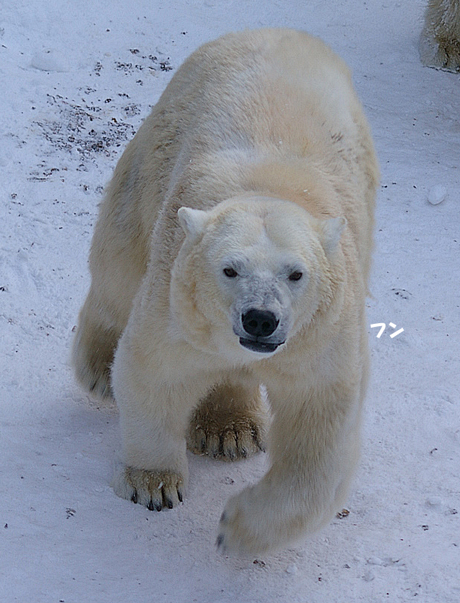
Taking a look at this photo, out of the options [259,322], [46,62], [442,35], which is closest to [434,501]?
[259,322]

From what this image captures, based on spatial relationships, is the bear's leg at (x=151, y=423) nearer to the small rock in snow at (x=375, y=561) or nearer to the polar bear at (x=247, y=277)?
the polar bear at (x=247, y=277)

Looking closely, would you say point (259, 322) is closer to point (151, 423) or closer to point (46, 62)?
point (151, 423)

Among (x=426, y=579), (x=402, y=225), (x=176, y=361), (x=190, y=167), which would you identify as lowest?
(x=402, y=225)

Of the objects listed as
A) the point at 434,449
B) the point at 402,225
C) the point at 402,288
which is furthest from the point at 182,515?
the point at 402,225

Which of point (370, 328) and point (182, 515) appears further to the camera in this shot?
point (370, 328)

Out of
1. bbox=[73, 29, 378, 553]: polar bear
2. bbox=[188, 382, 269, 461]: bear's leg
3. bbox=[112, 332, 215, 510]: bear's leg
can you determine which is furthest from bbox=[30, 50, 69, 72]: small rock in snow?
bbox=[112, 332, 215, 510]: bear's leg

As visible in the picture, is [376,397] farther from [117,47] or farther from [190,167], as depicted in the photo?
[117,47]

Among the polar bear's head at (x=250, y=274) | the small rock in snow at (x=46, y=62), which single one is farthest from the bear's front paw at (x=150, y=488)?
the small rock in snow at (x=46, y=62)

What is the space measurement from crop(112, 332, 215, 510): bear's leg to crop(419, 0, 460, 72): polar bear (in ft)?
17.1

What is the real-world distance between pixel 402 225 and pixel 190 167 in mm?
2862

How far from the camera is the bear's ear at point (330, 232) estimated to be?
2529 millimetres

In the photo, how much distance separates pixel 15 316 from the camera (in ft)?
13.8

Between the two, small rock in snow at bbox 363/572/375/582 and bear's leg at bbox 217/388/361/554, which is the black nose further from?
small rock in snow at bbox 363/572/375/582

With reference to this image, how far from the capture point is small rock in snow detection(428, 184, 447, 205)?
5.84 metres
